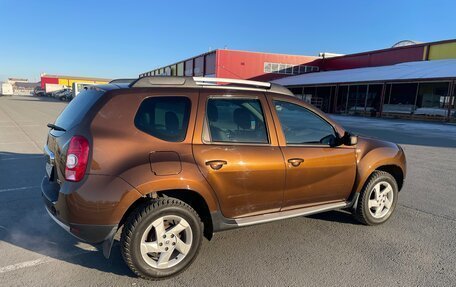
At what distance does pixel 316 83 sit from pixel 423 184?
91.1 feet

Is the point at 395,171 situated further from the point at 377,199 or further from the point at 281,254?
the point at 281,254

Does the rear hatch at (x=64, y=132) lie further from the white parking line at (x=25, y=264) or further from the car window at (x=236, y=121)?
the car window at (x=236, y=121)

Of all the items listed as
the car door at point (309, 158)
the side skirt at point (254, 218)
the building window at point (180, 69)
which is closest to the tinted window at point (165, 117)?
the side skirt at point (254, 218)

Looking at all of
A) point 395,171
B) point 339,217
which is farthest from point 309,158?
point 395,171

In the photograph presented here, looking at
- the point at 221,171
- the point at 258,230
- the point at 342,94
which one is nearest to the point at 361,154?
the point at 258,230

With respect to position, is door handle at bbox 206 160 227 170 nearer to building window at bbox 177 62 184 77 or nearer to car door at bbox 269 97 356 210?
car door at bbox 269 97 356 210

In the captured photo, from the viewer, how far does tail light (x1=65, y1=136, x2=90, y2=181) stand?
291 centimetres

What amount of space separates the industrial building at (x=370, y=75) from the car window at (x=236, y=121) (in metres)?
23.8

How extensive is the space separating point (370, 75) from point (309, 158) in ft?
96.9

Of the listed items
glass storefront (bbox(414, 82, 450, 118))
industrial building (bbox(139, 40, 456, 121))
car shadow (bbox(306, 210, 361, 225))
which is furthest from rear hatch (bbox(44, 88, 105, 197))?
glass storefront (bbox(414, 82, 450, 118))

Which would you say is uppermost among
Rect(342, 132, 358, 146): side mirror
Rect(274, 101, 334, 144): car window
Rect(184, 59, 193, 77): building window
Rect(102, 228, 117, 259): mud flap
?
Rect(184, 59, 193, 77): building window

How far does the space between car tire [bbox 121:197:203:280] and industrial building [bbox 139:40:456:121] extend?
24.7 metres

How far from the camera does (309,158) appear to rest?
380 centimetres

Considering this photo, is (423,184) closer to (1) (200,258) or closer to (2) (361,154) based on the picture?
(2) (361,154)
